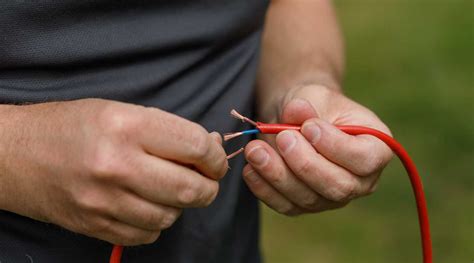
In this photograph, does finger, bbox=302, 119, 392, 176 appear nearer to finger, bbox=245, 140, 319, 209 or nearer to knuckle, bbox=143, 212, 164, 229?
finger, bbox=245, 140, 319, 209

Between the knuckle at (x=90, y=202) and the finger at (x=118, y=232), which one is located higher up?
the knuckle at (x=90, y=202)

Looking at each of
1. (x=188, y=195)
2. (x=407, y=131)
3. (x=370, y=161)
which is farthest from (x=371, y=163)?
(x=407, y=131)

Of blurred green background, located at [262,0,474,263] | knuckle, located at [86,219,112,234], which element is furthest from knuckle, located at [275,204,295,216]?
blurred green background, located at [262,0,474,263]

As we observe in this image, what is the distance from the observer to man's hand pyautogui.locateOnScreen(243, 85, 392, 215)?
109cm

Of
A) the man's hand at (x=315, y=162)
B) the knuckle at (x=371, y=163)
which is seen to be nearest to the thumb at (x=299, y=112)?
the man's hand at (x=315, y=162)

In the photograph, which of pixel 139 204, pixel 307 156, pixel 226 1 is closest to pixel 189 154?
pixel 139 204

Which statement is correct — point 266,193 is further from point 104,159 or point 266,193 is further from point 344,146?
point 104,159

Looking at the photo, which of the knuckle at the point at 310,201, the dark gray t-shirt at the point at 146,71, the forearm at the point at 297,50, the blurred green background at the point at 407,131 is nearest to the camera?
the dark gray t-shirt at the point at 146,71

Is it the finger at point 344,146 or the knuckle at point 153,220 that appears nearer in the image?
the knuckle at point 153,220

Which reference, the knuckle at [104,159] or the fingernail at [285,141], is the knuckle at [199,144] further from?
the fingernail at [285,141]

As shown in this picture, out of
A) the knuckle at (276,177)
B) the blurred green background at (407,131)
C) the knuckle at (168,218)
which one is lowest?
the blurred green background at (407,131)

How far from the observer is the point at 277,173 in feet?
3.65

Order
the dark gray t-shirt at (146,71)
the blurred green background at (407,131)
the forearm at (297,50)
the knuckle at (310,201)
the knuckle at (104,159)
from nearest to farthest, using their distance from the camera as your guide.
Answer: the knuckle at (104,159) < the dark gray t-shirt at (146,71) < the knuckle at (310,201) < the forearm at (297,50) < the blurred green background at (407,131)

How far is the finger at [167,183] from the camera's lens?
888mm
